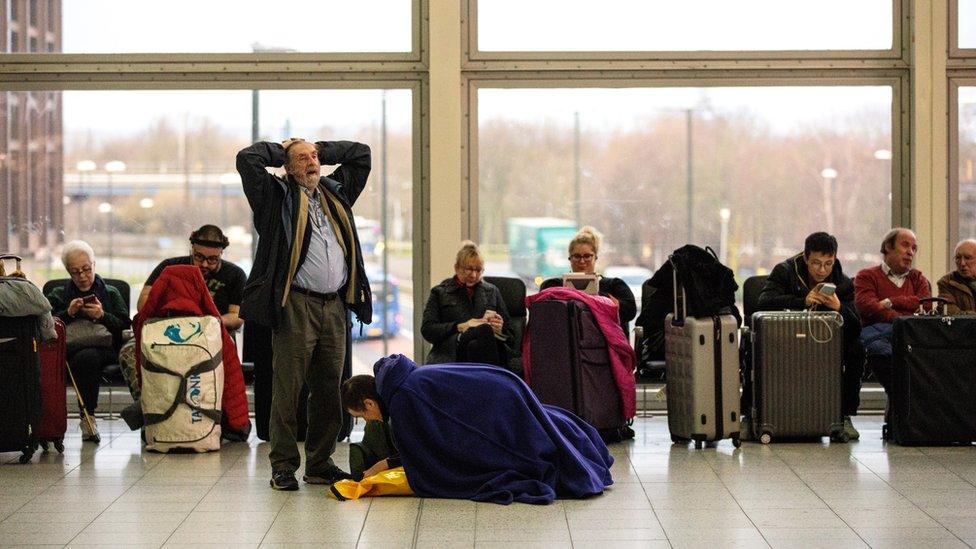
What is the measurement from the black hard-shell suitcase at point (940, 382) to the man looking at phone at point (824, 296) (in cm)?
32

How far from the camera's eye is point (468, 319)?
7.39m

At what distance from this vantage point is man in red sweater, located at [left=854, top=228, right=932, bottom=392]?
739cm

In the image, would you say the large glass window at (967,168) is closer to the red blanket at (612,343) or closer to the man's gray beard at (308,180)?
the red blanket at (612,343)

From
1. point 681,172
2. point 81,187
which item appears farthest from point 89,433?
point 681,172

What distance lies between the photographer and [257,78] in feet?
27.6

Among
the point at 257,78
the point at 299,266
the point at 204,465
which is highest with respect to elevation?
the point at 257,78

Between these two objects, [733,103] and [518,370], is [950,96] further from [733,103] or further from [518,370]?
[518,370]

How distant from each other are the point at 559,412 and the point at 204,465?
1816 mm

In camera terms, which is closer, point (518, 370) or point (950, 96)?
point (518, 370)

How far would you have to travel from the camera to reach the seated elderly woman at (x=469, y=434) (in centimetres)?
532

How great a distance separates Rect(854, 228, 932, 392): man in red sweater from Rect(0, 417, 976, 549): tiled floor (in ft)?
3.25

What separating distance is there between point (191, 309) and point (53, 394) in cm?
83

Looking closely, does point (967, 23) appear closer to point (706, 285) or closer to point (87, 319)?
point (706, 285)

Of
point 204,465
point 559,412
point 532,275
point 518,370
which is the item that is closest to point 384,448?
point 559,412
